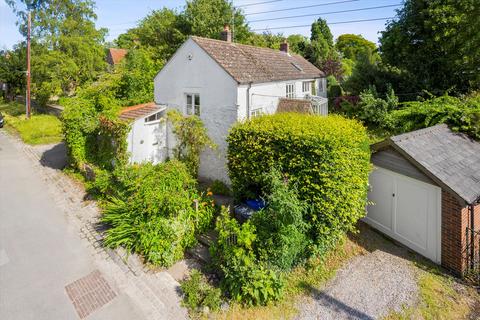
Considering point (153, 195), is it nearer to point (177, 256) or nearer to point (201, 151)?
point (177, 256)

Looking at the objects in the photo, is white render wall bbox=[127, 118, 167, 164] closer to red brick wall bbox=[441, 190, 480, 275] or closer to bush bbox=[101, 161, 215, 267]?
bush bbox=[101, 161, 215, 267]

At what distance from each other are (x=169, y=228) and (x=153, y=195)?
1130 mm

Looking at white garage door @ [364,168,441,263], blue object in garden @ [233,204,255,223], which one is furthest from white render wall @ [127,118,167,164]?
white garage door @ [364,168,441,263]

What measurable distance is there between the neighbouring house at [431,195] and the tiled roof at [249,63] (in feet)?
24.3

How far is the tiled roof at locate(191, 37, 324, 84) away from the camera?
14.2 metres

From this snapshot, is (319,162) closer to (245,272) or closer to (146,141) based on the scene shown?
(245,272)

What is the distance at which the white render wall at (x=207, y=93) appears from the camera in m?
13.9

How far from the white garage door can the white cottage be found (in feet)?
20.8

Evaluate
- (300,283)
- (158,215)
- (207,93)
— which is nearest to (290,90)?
(207,93)

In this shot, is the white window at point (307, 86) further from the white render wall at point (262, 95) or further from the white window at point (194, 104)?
the white window at point (194, 104)

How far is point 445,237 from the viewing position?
8.48 metres

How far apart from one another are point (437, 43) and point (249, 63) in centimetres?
1259

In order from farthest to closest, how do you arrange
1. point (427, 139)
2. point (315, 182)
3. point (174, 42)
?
point (174, 42), point (427, 139), point (315, 182)

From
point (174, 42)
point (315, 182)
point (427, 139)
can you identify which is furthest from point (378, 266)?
point (174, 42)
